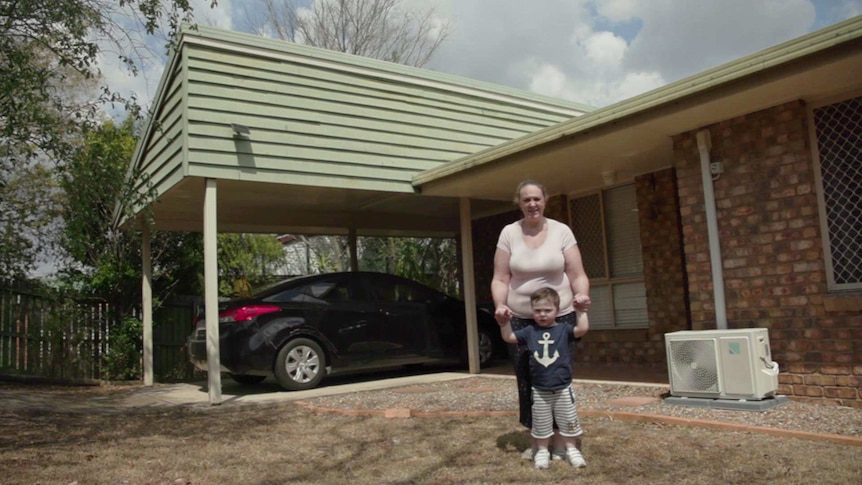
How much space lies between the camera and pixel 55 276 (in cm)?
1099

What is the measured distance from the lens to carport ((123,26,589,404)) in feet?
24.3

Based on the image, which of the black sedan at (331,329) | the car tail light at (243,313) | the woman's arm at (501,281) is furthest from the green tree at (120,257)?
the woman's arm at (501,281)

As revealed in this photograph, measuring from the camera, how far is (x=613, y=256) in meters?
9.06

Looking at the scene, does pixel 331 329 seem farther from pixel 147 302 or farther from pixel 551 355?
pixel 551 355

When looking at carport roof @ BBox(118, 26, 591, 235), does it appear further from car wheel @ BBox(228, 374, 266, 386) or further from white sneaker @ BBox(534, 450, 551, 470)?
white sneaker @ BBox(534, 450, 551, 470)

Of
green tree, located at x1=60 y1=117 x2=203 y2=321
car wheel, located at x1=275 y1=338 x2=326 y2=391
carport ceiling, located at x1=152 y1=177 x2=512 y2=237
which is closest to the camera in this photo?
Answer: car wheel, located at x1=275 y1=338 x2=326 y2=391

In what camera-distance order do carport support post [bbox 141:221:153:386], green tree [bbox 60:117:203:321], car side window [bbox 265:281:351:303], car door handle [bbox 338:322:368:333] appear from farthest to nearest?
green tree [bbox 60:117:203:321], carport support post [bbox 141:221:153:386], car door handle [bbox 338:322:368:333], car side window [bbox 265:281:351:303]

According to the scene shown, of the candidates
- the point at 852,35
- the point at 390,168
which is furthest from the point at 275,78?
the point at 852,35

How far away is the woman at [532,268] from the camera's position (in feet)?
12.4

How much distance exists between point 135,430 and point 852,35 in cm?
Answer: 606

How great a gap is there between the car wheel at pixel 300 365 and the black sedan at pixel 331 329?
0.04ft

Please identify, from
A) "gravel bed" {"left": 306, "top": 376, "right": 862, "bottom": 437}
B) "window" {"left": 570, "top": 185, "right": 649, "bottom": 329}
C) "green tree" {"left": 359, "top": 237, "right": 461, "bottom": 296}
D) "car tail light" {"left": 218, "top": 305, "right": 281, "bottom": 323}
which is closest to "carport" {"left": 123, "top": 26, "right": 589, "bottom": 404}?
"car tail light" {"left": 218, "top": 305, "right": 281, "bottom": 323}

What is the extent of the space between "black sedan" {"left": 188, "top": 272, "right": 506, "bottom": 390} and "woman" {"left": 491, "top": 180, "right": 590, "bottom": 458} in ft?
14.0

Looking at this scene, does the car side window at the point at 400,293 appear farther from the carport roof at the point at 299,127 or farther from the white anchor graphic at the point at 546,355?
the white anchor graphic at the point at 546,355
